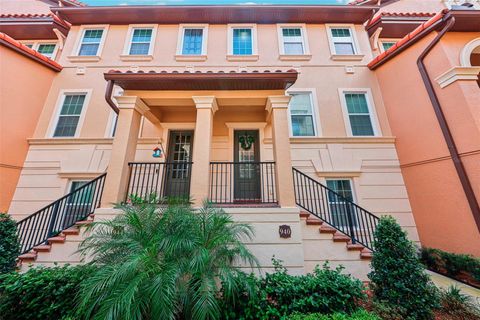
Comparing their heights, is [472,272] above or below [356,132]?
below

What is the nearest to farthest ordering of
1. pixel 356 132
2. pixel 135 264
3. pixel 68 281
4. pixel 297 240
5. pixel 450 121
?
pixel 135 264, pixel 68 281, pixel 297 240, pixel 450 121, pixel 356 132

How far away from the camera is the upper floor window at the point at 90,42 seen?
7.90 metres

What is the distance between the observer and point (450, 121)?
504 centimetres

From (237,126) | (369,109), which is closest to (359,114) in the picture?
(369,109)

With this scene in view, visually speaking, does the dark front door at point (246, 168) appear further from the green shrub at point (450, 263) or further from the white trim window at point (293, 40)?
Result: the green shrub at point (450, 263)

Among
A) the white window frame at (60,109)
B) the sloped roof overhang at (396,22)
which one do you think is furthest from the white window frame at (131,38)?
the sloped roof overhang at (396,22)

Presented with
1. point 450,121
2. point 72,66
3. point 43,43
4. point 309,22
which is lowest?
point 450,121

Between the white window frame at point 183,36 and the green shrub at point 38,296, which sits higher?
the white window frame at point 183,36

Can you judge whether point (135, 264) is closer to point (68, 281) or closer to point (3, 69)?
point (68, 281)

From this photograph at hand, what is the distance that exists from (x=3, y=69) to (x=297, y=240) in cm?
1026

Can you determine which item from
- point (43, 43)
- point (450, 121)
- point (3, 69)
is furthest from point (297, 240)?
point (43, 43)

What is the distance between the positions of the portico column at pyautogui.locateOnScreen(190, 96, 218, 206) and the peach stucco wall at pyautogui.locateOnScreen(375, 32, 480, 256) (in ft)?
20.6

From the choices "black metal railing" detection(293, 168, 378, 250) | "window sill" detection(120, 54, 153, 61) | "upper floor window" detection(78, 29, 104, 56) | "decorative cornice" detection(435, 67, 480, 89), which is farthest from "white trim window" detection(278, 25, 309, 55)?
"upper floor window" detection(78, 29, 104, 56)

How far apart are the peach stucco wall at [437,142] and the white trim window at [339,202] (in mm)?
1831
